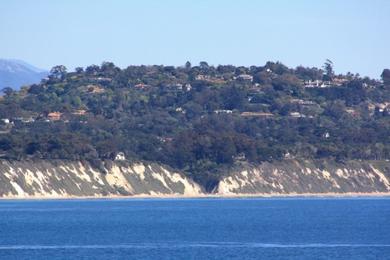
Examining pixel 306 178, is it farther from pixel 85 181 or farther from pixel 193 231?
pixel 193 231

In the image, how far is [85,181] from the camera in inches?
5015

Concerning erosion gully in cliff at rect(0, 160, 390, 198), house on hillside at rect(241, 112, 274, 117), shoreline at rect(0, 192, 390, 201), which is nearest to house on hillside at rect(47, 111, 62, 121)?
house on hillside at rect(241, 112, 274, 117)

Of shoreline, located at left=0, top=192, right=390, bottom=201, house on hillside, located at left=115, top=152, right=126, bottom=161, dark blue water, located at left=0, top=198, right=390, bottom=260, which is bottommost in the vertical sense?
shoreline, located at left=0, top=192, right=390, bottom=201

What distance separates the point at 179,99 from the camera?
19900 cm

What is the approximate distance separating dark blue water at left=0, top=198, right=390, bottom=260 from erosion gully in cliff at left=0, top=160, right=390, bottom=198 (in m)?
2.99

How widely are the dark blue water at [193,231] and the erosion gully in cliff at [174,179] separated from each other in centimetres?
299

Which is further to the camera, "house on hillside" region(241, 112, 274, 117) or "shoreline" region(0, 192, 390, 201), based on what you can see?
"house on hillside" region(241, 112, 274, 117)

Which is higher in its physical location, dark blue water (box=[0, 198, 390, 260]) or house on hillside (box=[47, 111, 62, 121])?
dark blue water (box=[0, 198, 390, 260])

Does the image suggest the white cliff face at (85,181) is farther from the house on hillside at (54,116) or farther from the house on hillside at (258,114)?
the house on hillside at (258,114)

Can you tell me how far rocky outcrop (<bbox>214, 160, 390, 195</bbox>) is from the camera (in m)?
137

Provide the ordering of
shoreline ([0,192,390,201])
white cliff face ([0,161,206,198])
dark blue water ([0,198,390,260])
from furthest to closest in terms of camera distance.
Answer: shoreline ([0,192,390,201]), white cliff face ([0,161,206,198]), dark blue water ([0,198,390,260])

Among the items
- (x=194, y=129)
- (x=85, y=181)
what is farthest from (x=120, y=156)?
(x=194, y=129)

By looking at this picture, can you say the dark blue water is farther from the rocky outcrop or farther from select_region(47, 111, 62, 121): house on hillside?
select_region(47, 111, 62, 121): house on hillside

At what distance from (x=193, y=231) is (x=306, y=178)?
60754 mm
